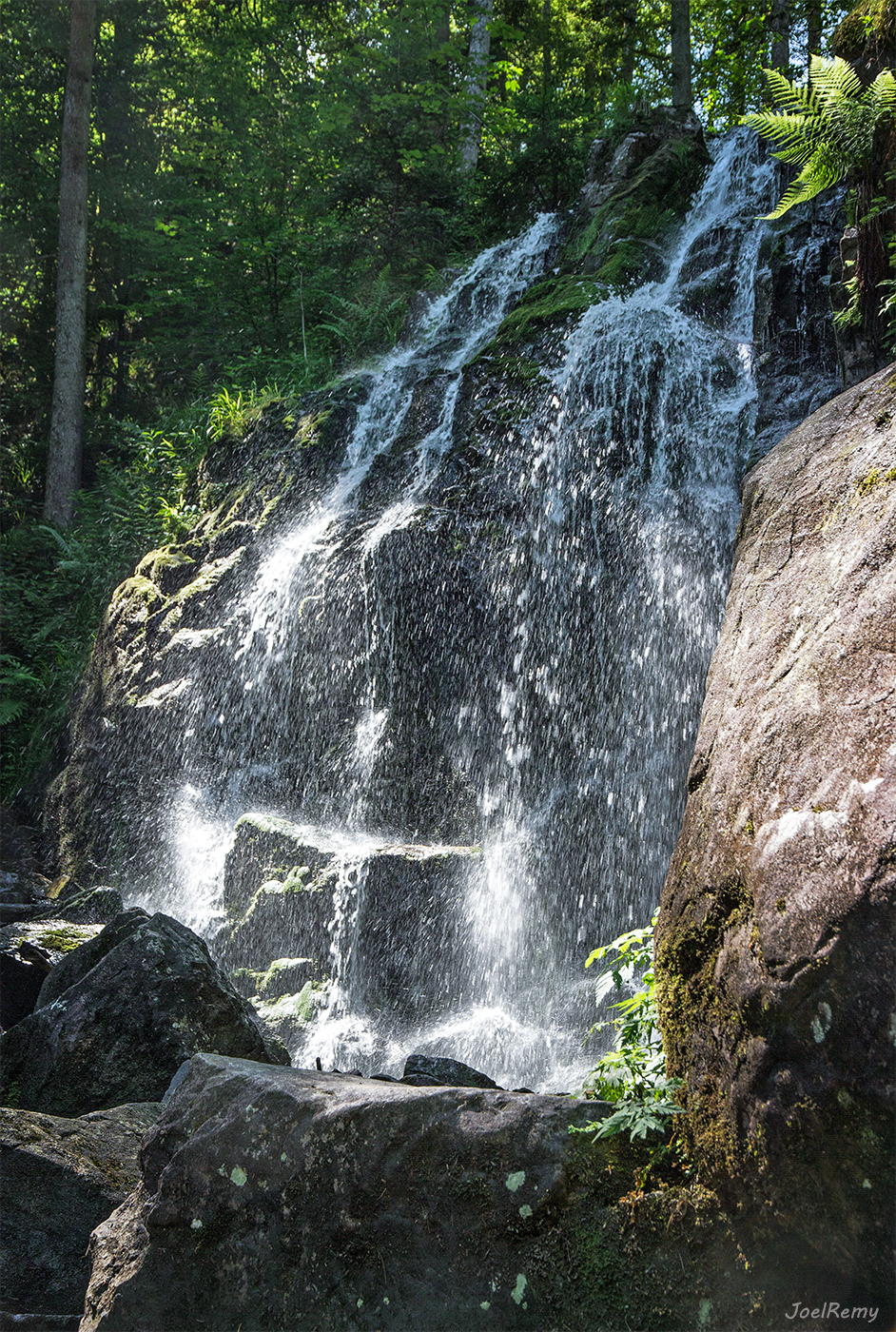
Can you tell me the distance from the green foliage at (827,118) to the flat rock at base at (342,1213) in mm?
5028

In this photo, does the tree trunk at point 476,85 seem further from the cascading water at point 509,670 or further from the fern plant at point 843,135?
the fern plant at point 843,135

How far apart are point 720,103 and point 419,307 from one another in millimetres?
15572

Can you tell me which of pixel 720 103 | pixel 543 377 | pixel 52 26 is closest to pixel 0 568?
pixel 543 377

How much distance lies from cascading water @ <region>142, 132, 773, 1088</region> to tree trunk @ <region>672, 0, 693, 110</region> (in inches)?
294

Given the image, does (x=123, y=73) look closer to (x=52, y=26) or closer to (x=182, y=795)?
(x=52, y=26)

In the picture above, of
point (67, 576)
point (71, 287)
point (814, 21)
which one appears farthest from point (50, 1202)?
point (814, 21)

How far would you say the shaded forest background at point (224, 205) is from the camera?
13.8m

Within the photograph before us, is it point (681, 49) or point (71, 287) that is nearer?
point (71, 287)

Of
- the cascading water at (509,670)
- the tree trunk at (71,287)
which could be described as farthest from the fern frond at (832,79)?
the tree trunk at (71,287)

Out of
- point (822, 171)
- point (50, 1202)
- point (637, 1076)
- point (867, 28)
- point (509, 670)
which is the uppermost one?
point (867, 28)

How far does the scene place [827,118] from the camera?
4.86 metres

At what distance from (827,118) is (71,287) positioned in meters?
14.5
